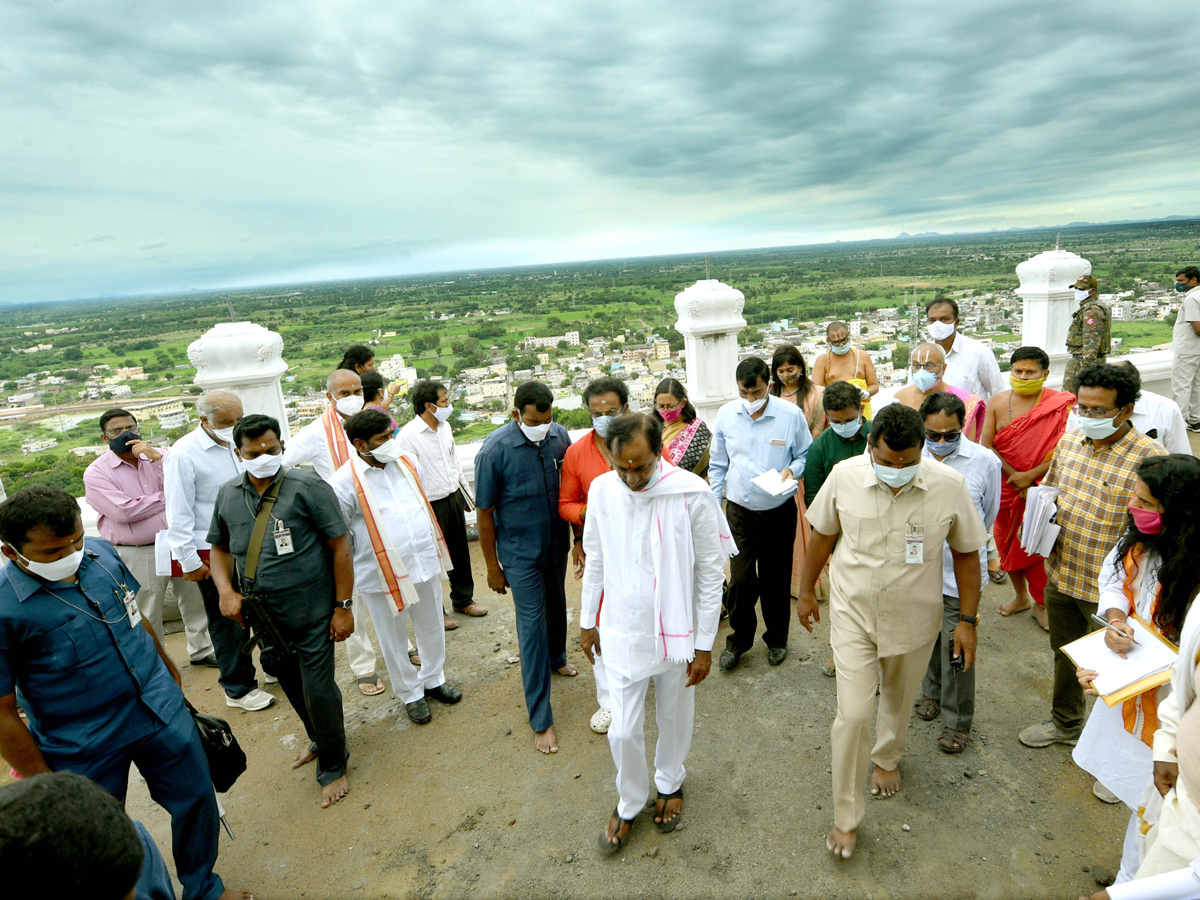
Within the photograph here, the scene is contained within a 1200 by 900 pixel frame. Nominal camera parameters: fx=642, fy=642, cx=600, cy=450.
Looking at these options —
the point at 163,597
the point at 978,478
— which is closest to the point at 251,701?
the point at 163,597

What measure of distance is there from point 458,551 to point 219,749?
2.37 m

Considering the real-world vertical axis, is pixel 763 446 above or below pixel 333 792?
above

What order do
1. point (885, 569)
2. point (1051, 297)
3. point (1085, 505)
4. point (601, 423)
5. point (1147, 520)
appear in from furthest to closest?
point (1051, 297) → point (601, 423) → point (1085, 505) → point (885, 569) → point (1147, 520)

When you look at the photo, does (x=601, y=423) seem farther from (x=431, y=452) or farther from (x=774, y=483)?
(x=431, y=452)

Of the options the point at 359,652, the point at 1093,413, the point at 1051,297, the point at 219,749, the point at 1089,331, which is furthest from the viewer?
the point at 1051,297

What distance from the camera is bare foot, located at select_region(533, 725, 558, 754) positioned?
3.34m

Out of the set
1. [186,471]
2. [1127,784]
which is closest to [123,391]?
[186,471]

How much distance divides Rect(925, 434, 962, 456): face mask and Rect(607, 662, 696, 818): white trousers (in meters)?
1.64

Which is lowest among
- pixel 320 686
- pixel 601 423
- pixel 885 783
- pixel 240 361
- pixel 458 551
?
pixel 885 783

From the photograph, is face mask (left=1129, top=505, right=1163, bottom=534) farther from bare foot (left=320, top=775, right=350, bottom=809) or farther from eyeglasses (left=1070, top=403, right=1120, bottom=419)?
bare foot (left=320, top=775, right=350, bottom=809)

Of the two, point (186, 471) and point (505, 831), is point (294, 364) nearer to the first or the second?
point (186, 471)

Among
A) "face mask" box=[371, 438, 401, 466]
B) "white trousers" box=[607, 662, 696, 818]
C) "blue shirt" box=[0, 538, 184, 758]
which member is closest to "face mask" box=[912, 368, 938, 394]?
"white trousers" box=[607, 662, 696, 818]

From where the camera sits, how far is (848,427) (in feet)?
11.3

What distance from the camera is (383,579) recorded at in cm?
352
